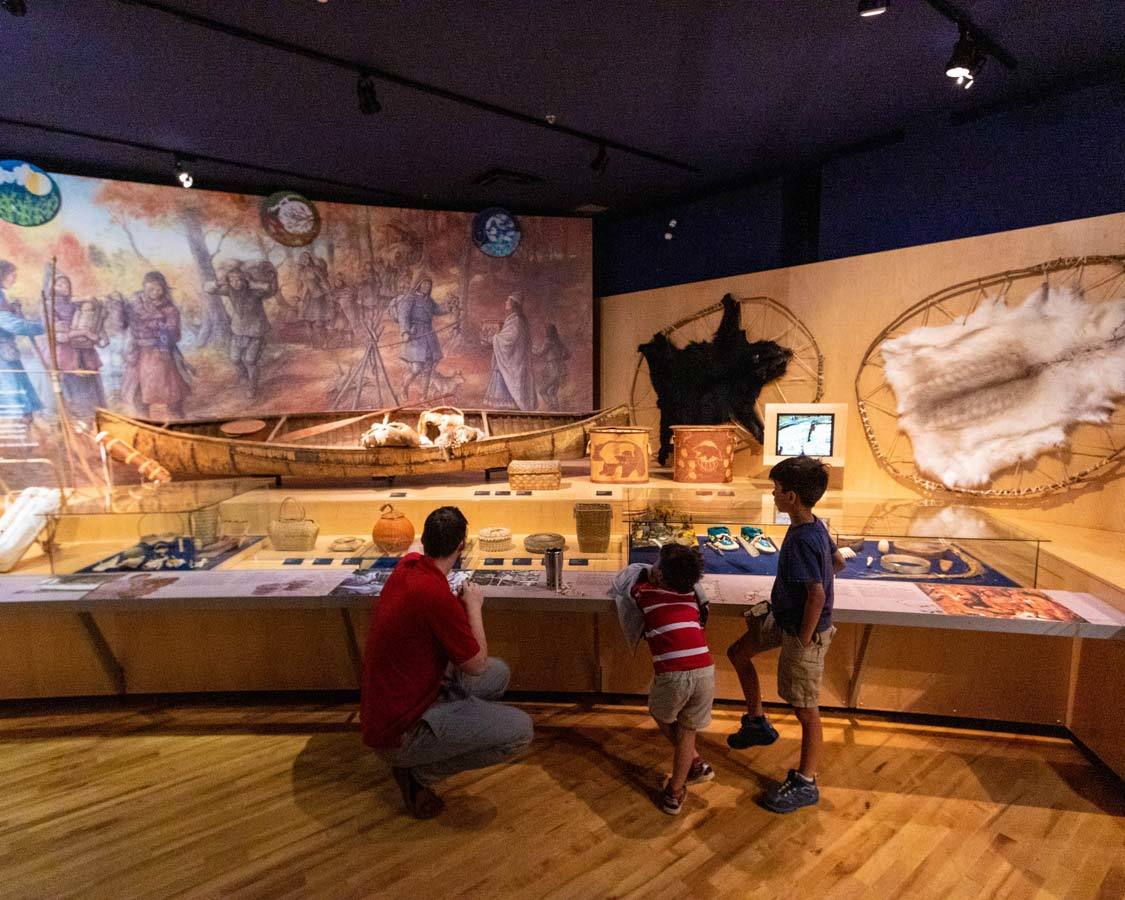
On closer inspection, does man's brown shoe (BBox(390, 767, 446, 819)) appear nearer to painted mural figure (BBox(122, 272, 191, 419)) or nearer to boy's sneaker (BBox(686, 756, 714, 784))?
boy's sneaker (BBox(686, 756, 714, 784))

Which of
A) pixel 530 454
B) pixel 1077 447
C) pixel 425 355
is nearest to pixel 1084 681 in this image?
pixel 1077 447

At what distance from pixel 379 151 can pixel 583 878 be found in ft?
20.1

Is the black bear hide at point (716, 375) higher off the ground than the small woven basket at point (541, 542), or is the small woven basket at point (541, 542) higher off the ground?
the black bear hide at point (716, 375)

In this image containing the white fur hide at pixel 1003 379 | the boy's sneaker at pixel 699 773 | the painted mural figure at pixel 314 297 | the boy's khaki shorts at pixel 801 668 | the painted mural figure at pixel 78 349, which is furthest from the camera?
the painted mural figure at pixel 314 297

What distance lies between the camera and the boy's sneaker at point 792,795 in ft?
9.13

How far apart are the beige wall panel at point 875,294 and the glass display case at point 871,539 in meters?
1.08

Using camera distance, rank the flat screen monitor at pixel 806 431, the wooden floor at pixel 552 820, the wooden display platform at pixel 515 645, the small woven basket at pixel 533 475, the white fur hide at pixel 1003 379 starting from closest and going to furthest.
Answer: the wooden floor at pixel 552 820, the wooden display platform at pixel 515 645, the white fur hide at pixel 1003 379, the small woven basket at pixel 533 475, the flat screen monitor at pixel 806 431

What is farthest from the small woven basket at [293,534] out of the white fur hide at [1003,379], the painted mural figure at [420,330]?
the white fur hide at [1003,379]

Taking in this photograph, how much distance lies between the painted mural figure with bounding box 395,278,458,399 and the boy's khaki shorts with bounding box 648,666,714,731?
5.46 metres

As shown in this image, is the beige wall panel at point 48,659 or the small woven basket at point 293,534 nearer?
the beige wall panel at point 48,659

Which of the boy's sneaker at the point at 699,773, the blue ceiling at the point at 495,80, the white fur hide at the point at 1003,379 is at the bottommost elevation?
the boy's sneaker at the point at 699,773

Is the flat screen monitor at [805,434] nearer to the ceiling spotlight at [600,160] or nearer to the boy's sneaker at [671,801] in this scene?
the ceiling spotlight at [600,160]

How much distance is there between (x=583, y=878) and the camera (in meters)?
2.41

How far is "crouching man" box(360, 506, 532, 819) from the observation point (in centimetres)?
250
